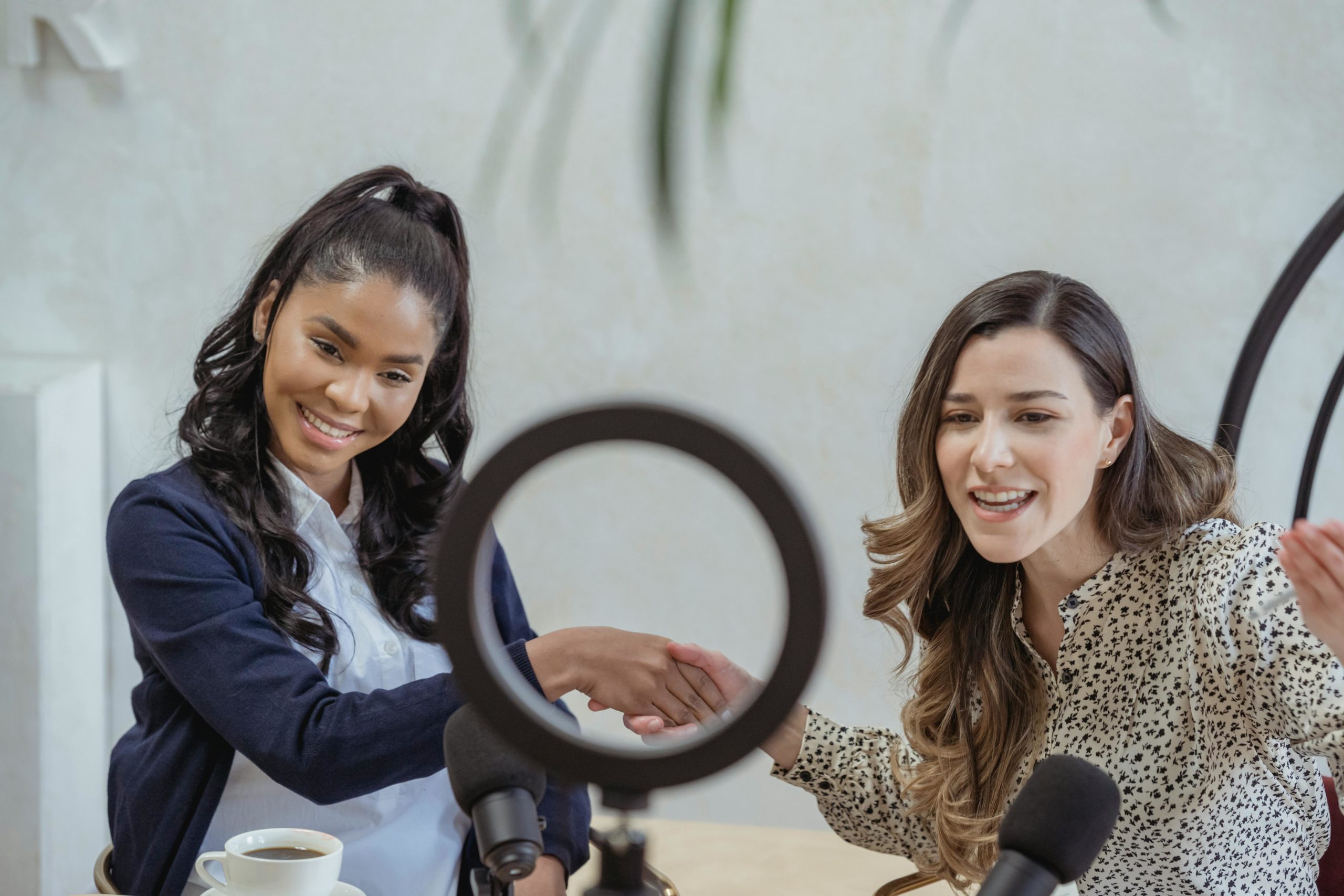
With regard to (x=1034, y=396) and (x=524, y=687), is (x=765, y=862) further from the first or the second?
(x=524, y=687)

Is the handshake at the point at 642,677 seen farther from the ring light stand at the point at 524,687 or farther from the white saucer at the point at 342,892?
the ring light stand at the point at 524,687

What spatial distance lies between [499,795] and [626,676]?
51 cm

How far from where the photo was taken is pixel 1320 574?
92 centimetres

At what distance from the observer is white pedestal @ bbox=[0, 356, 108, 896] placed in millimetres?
2027

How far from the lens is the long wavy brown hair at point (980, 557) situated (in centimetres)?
115

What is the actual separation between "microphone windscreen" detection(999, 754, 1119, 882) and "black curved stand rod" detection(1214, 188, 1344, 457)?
4.32 feet

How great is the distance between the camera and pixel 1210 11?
1.96m

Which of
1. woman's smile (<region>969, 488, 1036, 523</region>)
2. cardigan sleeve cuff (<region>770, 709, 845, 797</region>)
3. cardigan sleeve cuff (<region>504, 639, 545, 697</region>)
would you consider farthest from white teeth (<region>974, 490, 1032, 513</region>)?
cardigan sleeve cuff (<region>504, 639, 545, 697</region>)

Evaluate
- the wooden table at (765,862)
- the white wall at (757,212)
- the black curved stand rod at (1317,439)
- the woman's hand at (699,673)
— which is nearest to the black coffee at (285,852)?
the woman's hand at (699,673)

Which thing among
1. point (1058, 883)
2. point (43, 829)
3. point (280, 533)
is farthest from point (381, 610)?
point (43, 829)

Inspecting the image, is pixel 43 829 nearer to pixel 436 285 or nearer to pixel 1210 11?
pixel 436 285

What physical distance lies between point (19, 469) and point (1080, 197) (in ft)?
6.20

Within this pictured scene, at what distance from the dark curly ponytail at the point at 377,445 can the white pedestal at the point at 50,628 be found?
3.03 feet

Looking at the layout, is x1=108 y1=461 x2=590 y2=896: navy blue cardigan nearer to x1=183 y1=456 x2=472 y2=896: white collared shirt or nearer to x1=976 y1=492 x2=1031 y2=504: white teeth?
x1=183 y1=456 x2=472 y2=896: white collared shirt
